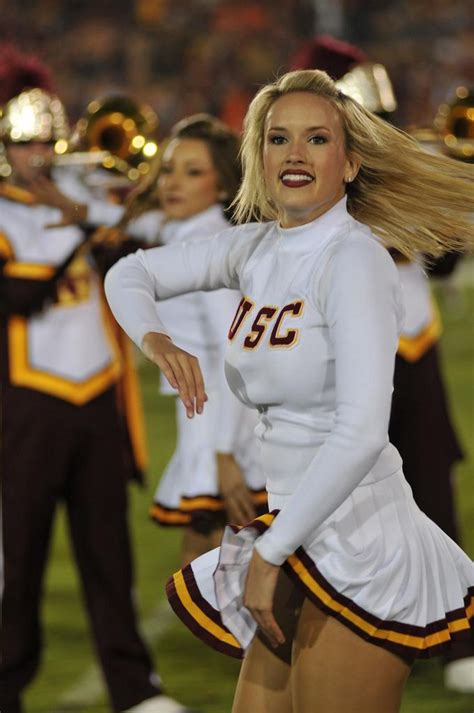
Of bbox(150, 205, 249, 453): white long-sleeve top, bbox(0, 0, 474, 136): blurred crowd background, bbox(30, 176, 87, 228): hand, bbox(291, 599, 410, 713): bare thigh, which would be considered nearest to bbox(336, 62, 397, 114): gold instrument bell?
bbox(150, 205, 249, 453): white long-sleeve top

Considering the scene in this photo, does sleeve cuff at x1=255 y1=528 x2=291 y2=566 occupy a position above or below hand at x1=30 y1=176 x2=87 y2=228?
below

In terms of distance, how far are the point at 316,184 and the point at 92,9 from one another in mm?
17936

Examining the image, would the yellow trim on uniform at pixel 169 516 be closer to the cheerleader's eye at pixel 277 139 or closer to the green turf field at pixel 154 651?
the green turf field at pixel 154 651

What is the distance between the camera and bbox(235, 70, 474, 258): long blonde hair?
2387 millimetres

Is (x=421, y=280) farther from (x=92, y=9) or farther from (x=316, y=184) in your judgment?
(x=92, y=9)

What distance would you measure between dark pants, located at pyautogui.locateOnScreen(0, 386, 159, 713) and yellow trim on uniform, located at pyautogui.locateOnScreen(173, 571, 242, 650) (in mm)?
1560

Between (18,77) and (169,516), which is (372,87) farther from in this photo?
(169,516)

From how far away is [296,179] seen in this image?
2338 millimetres

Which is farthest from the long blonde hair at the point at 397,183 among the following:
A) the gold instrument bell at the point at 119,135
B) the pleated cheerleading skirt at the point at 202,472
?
the gold instrument bell at the point at 119,135

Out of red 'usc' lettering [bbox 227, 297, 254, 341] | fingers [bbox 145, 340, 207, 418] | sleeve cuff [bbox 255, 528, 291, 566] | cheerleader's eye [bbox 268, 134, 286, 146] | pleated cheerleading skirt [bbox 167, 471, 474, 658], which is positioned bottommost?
pleated cheerleading skirt [bbox 167, 471, 474, 658]

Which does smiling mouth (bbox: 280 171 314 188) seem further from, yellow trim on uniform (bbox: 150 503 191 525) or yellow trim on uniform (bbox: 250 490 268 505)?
yellow trim on uniform (bbox: 150 503 191 525)

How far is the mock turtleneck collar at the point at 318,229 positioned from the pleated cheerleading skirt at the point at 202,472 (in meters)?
1.33

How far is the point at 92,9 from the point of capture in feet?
64.3

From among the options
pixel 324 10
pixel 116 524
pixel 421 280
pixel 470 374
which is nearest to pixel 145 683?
pixel 116 524
